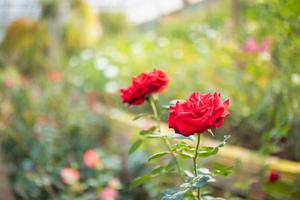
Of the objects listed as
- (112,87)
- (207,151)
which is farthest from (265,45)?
(112,87)

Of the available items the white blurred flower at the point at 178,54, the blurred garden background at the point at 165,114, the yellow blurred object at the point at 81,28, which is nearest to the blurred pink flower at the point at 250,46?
the blurred garden background at the point at 165,114

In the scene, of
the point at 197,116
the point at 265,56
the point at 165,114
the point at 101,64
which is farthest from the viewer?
the point at 101,64

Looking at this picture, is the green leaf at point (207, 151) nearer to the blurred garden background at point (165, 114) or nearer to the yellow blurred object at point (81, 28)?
the blurred garden background at point (165, 114)

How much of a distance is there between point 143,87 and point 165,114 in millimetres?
695

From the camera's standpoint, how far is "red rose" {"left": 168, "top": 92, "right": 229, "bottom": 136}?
39.8 inches

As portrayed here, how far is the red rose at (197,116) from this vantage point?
1.01 m

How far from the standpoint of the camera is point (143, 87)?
1.32 meters

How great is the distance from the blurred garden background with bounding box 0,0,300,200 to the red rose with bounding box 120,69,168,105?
1.76 feet

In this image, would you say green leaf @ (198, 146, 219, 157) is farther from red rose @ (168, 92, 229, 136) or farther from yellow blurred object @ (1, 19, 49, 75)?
yellow blurred object @ (1, 19, 49, 75)

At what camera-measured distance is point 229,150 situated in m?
2.69

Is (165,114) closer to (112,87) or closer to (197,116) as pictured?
(197,116)

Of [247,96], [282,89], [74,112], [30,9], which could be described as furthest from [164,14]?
[282,89]

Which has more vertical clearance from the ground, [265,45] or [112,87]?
[112,87]

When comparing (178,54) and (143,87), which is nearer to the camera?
(143,87)
